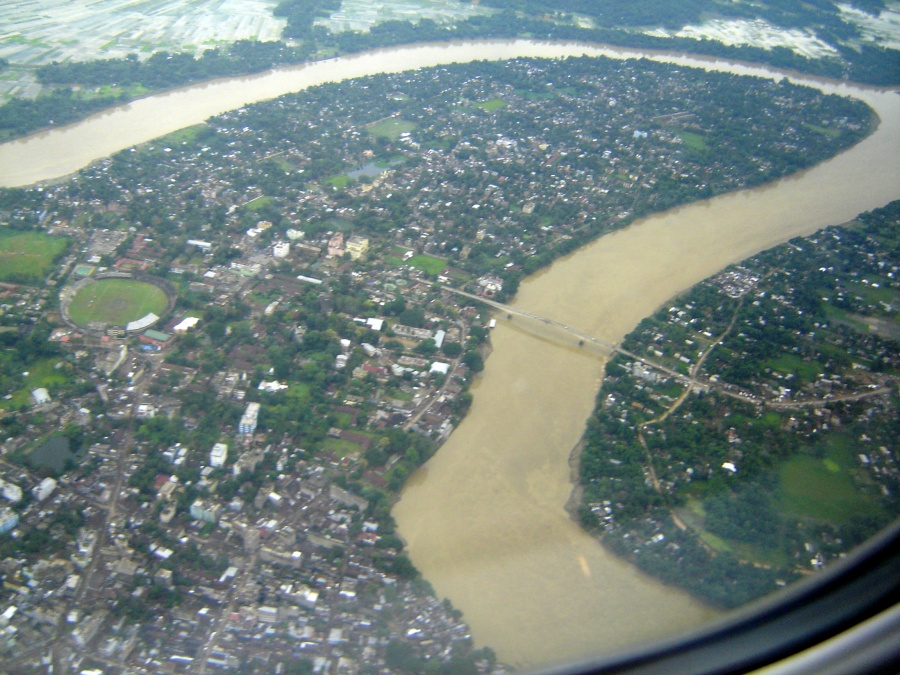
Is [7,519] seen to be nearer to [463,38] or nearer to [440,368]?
[440,368]

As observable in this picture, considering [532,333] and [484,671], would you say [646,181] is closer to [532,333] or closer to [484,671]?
[532,333]

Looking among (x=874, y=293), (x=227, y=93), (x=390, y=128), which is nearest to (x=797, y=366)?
(x=874, y=293)

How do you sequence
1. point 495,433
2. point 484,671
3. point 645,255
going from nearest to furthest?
1. point 484,671
2. point 495,433
3. point 645,255

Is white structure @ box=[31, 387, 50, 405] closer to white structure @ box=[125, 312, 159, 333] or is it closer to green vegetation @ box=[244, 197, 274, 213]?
white structure @ box=[125, 312, 159, 333]

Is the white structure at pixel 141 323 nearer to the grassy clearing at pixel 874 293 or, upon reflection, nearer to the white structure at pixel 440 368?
the white structure at pixel 440 368

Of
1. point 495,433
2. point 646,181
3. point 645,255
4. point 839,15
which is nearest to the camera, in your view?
point 495,433

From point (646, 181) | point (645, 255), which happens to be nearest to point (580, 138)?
point (646, 181)

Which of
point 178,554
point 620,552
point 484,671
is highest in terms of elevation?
point 484,671
